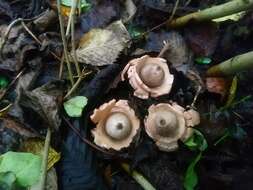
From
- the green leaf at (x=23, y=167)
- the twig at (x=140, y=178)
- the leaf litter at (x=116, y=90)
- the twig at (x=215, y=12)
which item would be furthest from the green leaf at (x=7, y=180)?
the twig at (x=215, y=12)

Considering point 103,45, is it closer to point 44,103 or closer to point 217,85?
point 44,103

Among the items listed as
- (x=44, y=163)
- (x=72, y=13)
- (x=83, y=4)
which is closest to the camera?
(x=44, y=163)

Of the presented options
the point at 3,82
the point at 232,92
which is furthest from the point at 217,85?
the point at 3,82

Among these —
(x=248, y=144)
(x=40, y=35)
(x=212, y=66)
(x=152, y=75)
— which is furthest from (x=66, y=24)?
(x=248, y=144)

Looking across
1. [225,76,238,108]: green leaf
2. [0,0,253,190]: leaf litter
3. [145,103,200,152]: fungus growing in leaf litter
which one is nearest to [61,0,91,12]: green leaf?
[0,0,253,190]: leaf litter

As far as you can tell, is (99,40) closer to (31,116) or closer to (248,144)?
(31,116)

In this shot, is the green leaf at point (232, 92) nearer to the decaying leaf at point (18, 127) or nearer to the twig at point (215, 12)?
the twig at point (215, 12)
